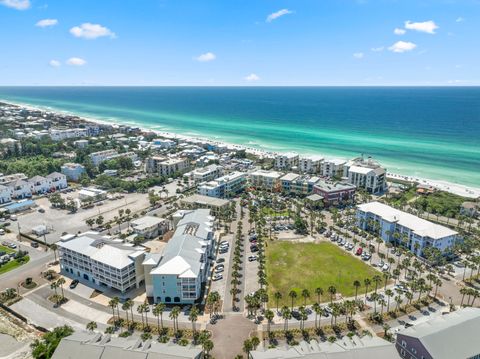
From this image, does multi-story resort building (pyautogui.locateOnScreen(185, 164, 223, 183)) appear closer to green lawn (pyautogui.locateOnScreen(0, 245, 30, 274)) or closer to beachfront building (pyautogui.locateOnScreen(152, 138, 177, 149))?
beachfront building (pyautogui.locateOnScreen(152, 138, 177, 149))

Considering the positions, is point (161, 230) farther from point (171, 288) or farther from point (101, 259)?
point (171, 288)

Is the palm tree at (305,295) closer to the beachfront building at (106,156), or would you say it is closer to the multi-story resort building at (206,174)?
the multi-story resort building at (206,174)

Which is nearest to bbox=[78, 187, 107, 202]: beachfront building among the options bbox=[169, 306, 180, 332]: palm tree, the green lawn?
the green lawn

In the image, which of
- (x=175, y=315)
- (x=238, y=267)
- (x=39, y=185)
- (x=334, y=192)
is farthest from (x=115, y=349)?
(x=39, y=185)

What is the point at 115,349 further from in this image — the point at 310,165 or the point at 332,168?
the point at 310,165

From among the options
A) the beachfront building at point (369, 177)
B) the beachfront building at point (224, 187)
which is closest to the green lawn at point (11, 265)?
the beachfront building at point (224, 187)

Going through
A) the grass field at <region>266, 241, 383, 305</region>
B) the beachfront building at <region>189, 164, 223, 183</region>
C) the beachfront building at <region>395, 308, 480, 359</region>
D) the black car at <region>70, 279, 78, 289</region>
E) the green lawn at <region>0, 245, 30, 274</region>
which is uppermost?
the beachfront building at <region>189, 164, 223, 183</region>
